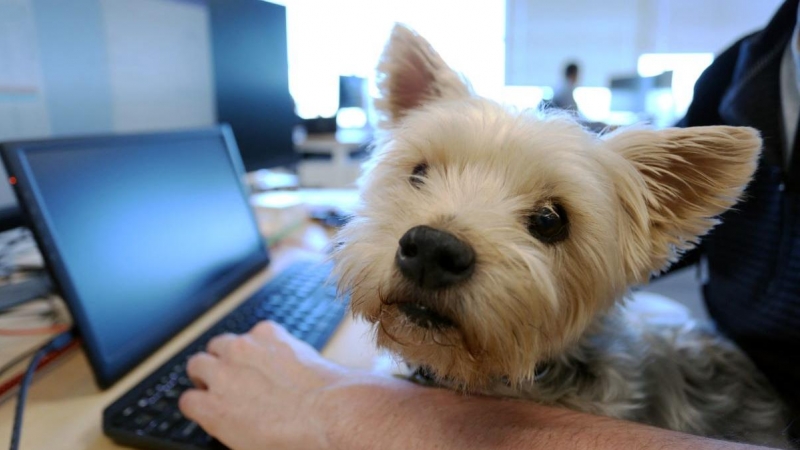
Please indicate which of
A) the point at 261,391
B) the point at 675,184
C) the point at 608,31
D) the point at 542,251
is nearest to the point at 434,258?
the point at 542,251

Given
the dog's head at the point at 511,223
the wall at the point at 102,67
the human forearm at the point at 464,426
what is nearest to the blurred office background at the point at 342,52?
the wall at the point at 102,67

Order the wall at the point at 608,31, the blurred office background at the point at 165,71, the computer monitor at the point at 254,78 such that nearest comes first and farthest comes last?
the blurred office background at the point at 165,71 < the computer monitor at the point at 254,78 < the wall at the point at 608,31

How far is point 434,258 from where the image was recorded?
61 centimetres

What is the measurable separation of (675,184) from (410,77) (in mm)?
505

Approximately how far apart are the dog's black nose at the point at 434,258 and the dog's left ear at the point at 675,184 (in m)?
0.35

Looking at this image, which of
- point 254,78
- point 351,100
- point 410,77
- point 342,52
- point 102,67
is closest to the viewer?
point 410,77

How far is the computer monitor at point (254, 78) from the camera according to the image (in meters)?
1.49

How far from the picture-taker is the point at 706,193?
801 mm

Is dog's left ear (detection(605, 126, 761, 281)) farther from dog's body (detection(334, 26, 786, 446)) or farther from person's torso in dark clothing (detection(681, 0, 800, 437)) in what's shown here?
person's torso in dark clothing (detection(681, 0, 800, 437))

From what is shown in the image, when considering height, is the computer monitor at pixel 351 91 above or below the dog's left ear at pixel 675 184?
above

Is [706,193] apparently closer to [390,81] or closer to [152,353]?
[390,81]

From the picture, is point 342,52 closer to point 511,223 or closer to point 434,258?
point 511,223

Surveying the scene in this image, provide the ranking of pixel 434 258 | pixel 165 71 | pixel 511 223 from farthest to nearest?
pixel 165 71 → pixel 511 223 → pixel 434 258

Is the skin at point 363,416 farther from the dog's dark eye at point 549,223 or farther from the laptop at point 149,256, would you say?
the dog's dark eye at point 549,223
